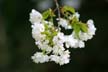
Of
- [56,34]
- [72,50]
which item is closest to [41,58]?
[56,34]

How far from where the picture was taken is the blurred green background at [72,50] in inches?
168

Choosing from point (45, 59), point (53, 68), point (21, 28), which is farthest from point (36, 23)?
point (53, 68)

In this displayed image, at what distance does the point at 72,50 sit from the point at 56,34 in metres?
2.88

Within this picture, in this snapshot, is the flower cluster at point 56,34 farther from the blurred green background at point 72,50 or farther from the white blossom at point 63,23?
the blurred green background at point 72,50

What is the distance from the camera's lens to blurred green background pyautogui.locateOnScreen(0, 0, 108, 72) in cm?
426

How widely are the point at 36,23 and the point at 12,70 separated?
293cm

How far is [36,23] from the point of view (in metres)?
1.52

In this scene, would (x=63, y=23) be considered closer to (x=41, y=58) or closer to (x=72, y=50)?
(x=41, y=58)

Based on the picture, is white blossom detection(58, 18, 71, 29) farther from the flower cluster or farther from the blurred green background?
the blurred green background

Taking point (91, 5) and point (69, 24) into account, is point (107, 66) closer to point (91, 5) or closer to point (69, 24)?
point (91, 5)

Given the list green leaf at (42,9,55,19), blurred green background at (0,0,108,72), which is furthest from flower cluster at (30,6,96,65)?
blurred green background at (0,0,108,72)

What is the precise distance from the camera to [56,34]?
Answer: 1510mm

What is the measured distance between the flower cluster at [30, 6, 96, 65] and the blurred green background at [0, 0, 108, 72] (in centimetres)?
256

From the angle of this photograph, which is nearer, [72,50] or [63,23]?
[63,23]
